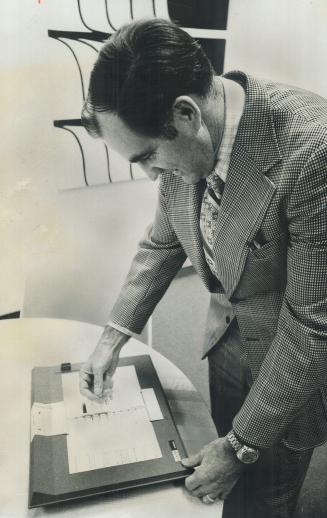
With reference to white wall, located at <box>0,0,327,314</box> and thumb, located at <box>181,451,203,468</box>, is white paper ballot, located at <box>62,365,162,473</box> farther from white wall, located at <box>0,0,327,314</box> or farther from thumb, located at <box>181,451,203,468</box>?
white wall, located at <box>0,0,327,314</box>

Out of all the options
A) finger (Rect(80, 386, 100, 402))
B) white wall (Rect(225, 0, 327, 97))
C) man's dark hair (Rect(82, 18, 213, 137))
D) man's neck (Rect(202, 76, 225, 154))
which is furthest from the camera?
white wall (Rect(225, 0, 327, 97))

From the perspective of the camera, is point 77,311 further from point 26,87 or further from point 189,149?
point 189,149

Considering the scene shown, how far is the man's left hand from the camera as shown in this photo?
2.94ft

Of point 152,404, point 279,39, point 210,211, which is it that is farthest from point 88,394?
point 279,39

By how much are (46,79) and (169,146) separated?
1.87 ft

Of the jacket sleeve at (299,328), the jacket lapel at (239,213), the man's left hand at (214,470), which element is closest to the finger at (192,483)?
the man's left hand at (214,470)

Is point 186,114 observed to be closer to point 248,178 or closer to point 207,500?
point 248,178

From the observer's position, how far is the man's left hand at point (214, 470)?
2.94ft

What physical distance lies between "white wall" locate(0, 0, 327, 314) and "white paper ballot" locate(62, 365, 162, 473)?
1.71ft

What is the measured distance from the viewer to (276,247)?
2.95ft

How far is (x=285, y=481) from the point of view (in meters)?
1.22

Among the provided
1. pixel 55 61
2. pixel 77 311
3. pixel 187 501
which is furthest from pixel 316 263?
pixel 77 311

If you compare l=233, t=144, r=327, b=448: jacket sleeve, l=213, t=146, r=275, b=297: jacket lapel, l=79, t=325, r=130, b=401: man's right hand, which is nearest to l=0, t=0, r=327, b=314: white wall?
l=79, t=325, r=130, b=401: man's right hand

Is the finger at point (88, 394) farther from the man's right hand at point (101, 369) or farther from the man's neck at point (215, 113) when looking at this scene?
the man's neck at point (215, 113)
